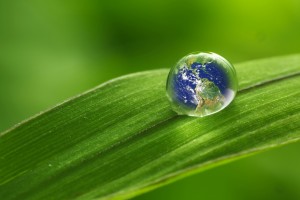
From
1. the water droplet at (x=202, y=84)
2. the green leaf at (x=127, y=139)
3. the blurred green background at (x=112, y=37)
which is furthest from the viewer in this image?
the blurred green background at (x=112, y=37)

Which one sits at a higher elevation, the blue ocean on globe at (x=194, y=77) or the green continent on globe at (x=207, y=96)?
the blue ocean on globe at (x=194, y=77)

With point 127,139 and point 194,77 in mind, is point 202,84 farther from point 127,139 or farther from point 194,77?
point 127,139

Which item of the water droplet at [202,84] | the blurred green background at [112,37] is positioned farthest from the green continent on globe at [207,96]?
the blurred green background at [112,37]

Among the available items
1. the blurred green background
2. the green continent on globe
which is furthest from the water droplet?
the blurred green background

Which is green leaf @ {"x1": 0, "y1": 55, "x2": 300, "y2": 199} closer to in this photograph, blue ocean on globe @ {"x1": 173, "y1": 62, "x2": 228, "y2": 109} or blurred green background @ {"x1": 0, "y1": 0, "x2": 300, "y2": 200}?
blue ocean on globe @ {"x1": 173, "y1": 62, "x2": 228, "y2": 109}

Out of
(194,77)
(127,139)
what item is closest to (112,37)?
(194,77)

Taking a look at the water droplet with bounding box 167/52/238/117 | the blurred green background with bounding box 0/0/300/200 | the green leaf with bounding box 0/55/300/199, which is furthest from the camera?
the blurred green background with bounding box 0/0/300/200

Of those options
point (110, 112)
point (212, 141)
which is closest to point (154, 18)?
point (110, 112)

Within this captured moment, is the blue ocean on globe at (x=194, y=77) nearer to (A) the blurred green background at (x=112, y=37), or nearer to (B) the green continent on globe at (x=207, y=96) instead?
(B) the green continent on globe at (x=207, y=96)
